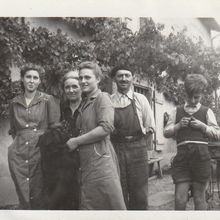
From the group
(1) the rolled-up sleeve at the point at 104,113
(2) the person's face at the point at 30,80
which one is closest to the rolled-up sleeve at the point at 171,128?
(1) the rolled-up sleeve at the point at 104,113

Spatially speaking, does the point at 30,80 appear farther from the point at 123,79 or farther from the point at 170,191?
the point at 170,191

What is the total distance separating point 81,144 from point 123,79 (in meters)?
0.32

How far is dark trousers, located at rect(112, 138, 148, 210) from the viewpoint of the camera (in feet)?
3.69

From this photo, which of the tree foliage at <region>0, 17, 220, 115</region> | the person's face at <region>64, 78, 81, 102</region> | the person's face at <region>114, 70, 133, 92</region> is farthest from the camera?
the tree foliage at <region>0, 17, 220, 115</region>

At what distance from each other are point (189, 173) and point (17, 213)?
54 centimetres

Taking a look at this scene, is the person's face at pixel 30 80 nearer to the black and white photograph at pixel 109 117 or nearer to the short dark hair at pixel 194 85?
the black and white photograph at pixel 109 117

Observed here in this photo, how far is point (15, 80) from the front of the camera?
1370 millimetres

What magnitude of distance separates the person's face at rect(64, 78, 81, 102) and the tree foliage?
0.59ft

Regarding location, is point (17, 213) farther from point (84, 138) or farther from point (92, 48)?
point (92, 48)

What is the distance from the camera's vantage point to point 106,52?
1455 millimetres

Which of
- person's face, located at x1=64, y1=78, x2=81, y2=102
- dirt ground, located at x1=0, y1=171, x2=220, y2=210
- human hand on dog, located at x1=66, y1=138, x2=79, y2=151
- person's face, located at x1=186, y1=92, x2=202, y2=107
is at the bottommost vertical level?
dirt ground, located at x1=0, y1=171, x2=220, y2=210

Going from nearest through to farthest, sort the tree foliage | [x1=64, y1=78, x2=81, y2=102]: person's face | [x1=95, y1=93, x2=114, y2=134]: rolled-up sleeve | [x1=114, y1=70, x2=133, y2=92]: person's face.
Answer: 1. [x1=95, y1=93, x2=114, y2=134]: rolled-up sleeve
2. [x1=64, y1=78, x2=81, y2=102]: person's face
3. [x1=114, y1=70, x2=133, y2=92]: person's face
4. the tree foliage

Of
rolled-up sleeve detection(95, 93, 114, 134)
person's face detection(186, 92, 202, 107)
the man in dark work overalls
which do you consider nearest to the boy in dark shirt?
person's face detection(186, 92, 202, 107)

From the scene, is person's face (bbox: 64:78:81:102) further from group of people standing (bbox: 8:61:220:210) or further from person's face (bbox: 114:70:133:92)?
person's face (bbox: 114:70:133:92)
